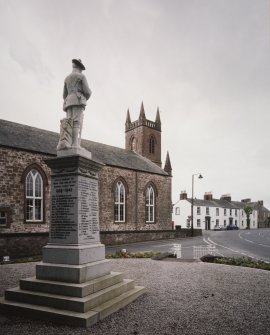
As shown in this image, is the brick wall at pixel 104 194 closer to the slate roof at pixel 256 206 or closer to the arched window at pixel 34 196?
the arched window at pixel 34 196

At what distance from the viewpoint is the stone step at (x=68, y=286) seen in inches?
224

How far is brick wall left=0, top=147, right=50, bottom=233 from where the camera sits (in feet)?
59.9

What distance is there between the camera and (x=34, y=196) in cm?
1994

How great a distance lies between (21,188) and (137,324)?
16146mm

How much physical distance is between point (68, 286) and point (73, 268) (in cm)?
38

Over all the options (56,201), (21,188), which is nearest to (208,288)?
(56,201)

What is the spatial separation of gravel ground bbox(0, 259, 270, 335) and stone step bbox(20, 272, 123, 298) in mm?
685

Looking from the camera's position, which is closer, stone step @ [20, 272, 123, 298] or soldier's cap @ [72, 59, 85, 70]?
stone step @ [20, 272, 123, 298]

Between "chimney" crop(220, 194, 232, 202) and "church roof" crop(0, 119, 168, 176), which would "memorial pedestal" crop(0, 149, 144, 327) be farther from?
"chimney" crop(220, 194, 232, 202)

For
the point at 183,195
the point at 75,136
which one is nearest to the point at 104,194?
the point at 75,136

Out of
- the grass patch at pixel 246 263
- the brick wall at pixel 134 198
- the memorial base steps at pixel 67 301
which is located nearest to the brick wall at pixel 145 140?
the brick wall at pixel 134 198

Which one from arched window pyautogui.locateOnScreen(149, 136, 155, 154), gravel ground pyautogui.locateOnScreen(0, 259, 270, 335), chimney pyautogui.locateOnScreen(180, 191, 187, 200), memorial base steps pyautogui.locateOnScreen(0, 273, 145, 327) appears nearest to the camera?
gravel ground pyautogui.locateOnScreen(0, 259, 270, 335)

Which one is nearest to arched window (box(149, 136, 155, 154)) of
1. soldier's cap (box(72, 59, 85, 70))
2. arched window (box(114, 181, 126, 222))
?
arched window (box(114, 181, 126, 222))

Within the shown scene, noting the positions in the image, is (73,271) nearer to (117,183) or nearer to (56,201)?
(56,201)
